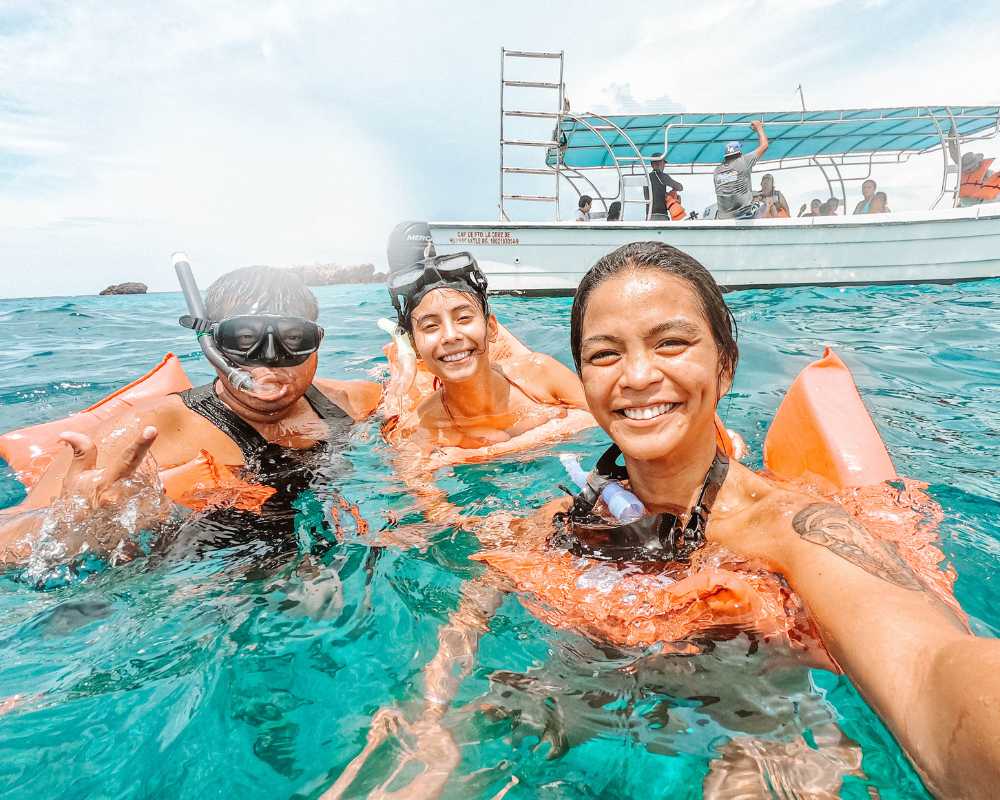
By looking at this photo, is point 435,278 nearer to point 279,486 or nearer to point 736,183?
point 279,486

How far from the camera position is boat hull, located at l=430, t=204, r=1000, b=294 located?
456 inches

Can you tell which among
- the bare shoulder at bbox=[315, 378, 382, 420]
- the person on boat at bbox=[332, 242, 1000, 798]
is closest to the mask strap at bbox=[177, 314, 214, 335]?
the bare shoulder at bbox=[315, 378, 382, 420]

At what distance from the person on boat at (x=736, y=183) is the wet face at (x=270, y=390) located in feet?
33.5

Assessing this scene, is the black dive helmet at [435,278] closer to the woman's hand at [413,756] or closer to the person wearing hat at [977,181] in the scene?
the woman's hand at [413,756]

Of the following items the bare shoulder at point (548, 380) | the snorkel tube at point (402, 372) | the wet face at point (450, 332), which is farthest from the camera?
the snorkel tube at point (402, 372)

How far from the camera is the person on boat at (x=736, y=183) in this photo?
11289 millimetres

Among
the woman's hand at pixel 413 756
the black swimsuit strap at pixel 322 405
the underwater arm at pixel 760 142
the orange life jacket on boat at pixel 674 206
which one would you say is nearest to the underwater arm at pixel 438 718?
the woman's hand at pixel 413 756

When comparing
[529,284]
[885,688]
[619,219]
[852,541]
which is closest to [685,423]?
[852,541]

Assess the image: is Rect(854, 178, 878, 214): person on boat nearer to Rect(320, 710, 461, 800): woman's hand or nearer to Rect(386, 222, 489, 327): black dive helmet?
Rect(386, 222, 489, 327): black dive helmet

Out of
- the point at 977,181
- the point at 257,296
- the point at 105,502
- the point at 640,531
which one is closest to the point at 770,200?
the point at 977,181

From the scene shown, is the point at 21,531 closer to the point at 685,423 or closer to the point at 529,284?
the point at 685,423

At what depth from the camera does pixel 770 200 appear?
12.8 meters

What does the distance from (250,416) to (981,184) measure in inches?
554

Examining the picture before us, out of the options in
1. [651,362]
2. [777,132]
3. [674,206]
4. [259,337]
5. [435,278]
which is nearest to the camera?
[651,362]
